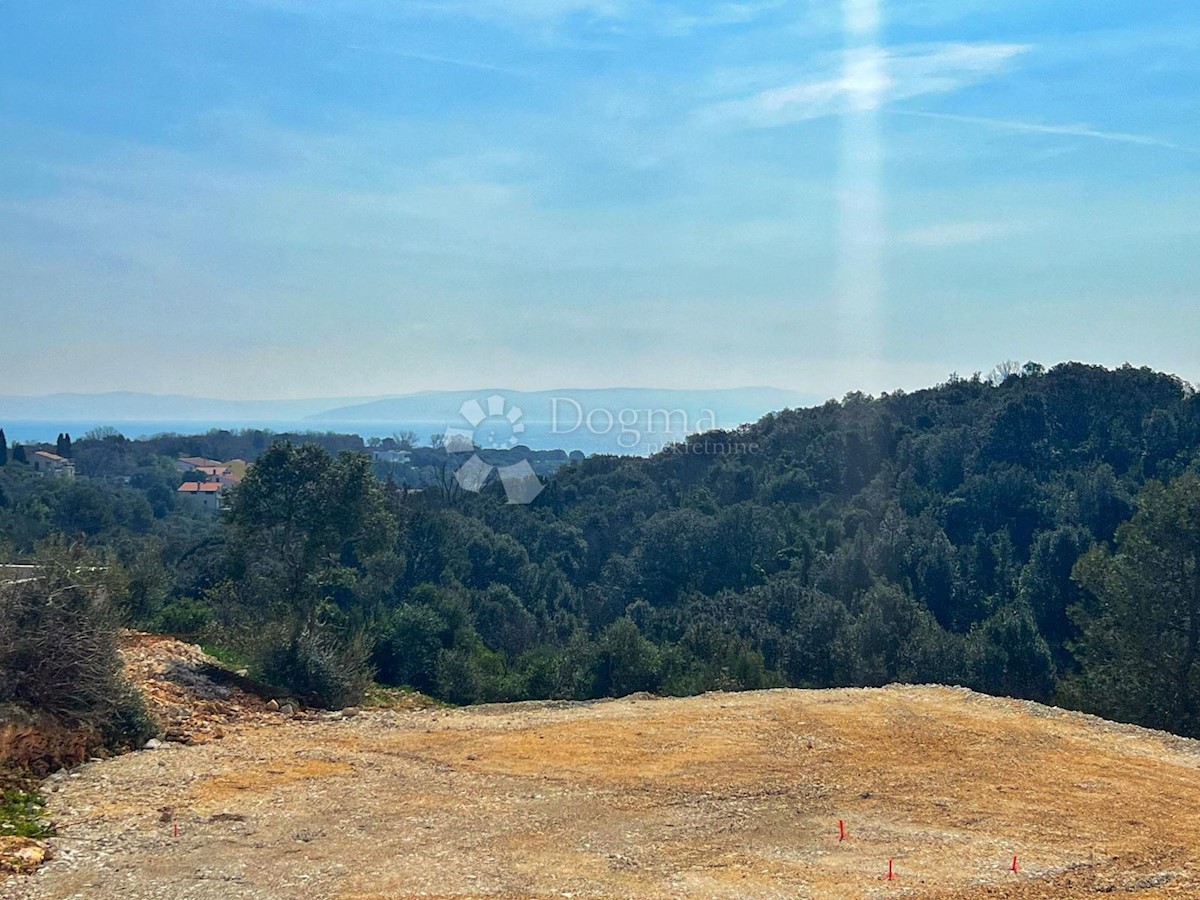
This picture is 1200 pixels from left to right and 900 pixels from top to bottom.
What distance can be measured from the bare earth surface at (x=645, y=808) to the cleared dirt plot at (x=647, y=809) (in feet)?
0.11

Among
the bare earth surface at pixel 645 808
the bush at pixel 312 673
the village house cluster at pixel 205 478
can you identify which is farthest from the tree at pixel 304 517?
the village house cluster at pixel 205 478

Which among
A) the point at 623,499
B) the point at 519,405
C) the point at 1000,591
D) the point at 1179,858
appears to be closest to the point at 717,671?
the point at 1179,858

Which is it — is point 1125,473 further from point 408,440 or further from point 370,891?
point 408,440

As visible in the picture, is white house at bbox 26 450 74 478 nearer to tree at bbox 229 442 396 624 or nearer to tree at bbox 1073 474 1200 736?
tree at bbox 229 442 396 624

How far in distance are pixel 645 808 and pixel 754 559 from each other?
37.7 m

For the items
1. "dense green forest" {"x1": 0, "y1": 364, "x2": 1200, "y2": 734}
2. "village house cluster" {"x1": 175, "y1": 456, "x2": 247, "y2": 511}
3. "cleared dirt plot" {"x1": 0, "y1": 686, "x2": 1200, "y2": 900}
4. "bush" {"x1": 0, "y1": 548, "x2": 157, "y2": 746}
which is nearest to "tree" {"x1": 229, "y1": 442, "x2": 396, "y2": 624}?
"dense green forest" {"x1": 0, "y1": 364, "x2": 1200, "y2": 734}

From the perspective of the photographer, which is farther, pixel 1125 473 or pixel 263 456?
pixel 1125 473

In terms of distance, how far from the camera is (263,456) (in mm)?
23688

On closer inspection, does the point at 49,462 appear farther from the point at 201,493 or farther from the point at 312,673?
the point at 312,673

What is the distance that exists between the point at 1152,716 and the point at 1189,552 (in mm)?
3716

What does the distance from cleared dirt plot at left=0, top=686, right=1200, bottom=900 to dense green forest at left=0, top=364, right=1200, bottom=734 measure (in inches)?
229

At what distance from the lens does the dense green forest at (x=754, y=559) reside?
21.9 meters

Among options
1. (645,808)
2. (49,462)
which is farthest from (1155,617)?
(49,462)

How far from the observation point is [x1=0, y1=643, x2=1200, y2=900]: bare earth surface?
8438 mm
